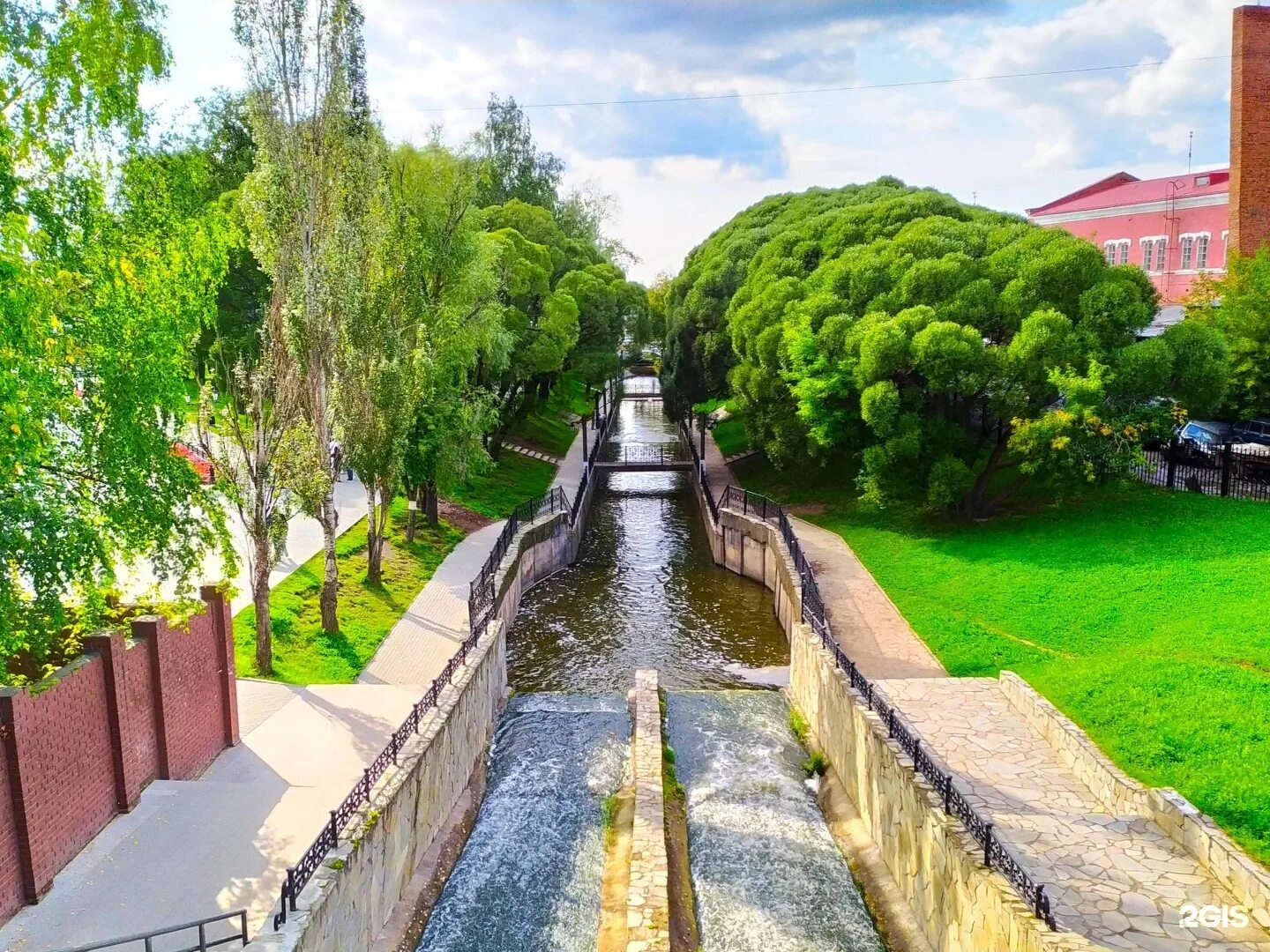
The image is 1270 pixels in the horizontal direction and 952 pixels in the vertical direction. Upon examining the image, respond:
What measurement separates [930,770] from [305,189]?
47.3 ft

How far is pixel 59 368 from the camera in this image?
853 cm

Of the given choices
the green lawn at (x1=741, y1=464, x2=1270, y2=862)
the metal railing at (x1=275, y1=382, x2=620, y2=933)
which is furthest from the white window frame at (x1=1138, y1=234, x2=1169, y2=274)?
the metal railing at (x1=275, y1=382, x2=620, y2=933)

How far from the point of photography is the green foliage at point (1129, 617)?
11.2m

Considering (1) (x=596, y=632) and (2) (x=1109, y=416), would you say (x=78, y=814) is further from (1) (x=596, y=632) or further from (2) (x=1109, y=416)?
(2) (x=1109, y=416)

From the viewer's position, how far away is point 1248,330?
2614 centimetres

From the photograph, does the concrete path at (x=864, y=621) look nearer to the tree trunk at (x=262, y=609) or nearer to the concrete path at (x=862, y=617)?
the concrete path at (x=862, y=617)

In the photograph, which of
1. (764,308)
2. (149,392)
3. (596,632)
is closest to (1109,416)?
(764,308)

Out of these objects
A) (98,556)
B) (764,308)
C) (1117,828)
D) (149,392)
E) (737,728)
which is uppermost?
(764,308)

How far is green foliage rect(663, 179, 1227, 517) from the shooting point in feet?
68.8

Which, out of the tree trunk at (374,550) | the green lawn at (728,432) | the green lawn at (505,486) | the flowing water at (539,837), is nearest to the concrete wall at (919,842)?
the flowing water at (539,837)

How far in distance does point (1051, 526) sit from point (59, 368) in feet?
67.2

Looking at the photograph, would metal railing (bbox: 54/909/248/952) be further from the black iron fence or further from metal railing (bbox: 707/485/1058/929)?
the black iron fence

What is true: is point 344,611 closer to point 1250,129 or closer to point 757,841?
point 757,841

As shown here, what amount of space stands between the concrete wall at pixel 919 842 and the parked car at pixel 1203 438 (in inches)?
580
